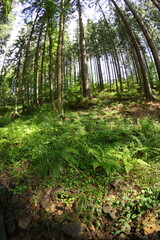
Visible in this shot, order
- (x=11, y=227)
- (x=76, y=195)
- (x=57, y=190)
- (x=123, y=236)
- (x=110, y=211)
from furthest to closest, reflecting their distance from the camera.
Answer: (x=57, y=190), (x=76, y=195), (x=110, y=211), (x=11, y=227), (x=123, y=236)

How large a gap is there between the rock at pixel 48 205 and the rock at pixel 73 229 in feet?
1.28

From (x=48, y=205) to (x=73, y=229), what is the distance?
66cm

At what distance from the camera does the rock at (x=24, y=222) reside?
225 cm

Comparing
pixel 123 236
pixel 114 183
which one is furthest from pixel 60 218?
pixel 114 183

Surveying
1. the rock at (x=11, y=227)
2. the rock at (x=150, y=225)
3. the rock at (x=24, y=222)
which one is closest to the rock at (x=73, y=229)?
the rock at (x=24, y=222)

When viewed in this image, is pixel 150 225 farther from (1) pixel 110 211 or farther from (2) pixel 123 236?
(1) pixel 110 211

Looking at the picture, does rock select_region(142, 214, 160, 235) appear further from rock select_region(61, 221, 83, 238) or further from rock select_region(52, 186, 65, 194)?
rock select_region(52, 186, 65, 194)

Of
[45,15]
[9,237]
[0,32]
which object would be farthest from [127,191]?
[0,32]

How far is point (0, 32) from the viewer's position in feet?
46.9

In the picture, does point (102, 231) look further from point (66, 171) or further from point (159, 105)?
point (159, 105)

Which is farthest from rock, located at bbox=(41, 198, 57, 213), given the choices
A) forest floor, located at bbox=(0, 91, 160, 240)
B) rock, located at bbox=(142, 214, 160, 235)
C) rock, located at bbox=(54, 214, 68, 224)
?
rock, located at bbox=(142, 214, 160, 235)

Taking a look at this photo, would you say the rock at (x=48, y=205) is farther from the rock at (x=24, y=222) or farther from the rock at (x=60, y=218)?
the rock at (x=24, y=222)

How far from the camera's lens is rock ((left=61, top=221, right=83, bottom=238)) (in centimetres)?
209

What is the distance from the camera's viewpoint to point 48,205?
257 centimetres
